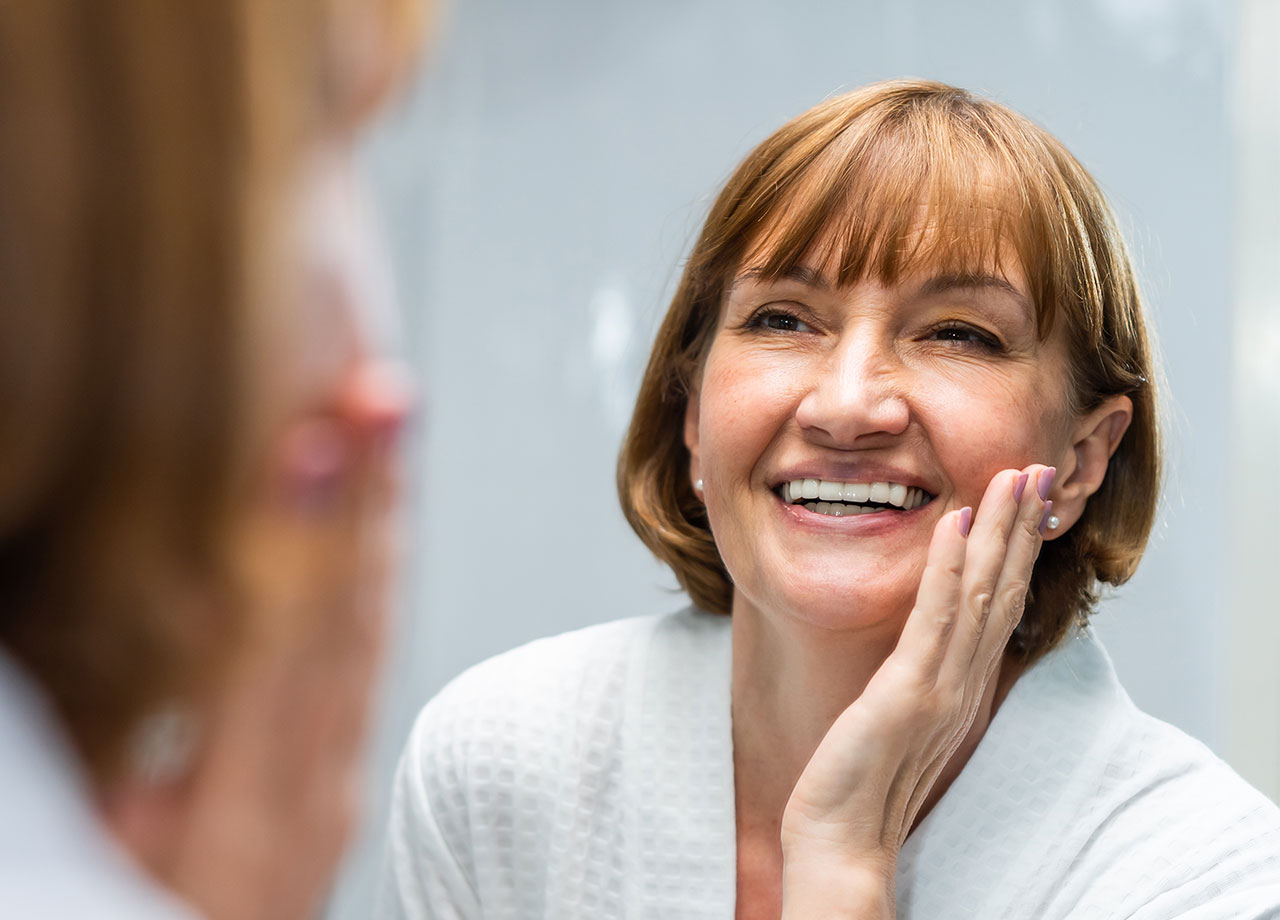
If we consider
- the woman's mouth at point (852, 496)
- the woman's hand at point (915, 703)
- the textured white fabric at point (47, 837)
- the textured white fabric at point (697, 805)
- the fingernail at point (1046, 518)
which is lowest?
the textured white fabric at point (697, 805)

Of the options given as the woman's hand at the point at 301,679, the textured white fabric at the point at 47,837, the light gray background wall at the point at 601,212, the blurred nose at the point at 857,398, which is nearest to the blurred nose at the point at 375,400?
the woman's hand at the point at 301,679

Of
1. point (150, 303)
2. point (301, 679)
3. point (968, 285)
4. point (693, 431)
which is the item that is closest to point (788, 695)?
point (693, 431)

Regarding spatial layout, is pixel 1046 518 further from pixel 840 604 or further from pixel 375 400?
pixel 375 400

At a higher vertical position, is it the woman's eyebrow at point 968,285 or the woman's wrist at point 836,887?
the woman's eyebrow at point 968,285

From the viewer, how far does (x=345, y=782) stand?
385 mm

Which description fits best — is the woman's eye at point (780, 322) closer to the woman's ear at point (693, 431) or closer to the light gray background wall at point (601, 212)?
the woman's ear at point (693, 431)

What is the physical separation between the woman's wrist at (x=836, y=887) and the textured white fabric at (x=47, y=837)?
0.63 metres

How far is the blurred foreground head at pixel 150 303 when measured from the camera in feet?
0.93

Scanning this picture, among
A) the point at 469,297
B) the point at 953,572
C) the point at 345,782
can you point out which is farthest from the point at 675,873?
the point at 469,297

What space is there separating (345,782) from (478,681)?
2.70 ft

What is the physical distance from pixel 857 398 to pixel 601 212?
37.9 inches

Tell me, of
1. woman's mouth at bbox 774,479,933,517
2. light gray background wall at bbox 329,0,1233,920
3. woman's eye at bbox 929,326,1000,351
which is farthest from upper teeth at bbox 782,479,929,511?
light gray background wall at bbox 329,0,1233,920

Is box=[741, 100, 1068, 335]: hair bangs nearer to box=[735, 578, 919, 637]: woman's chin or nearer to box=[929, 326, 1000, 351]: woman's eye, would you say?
box=[929, 326, 1000, 351]: woman's eye

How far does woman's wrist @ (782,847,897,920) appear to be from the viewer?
0.87 metres
